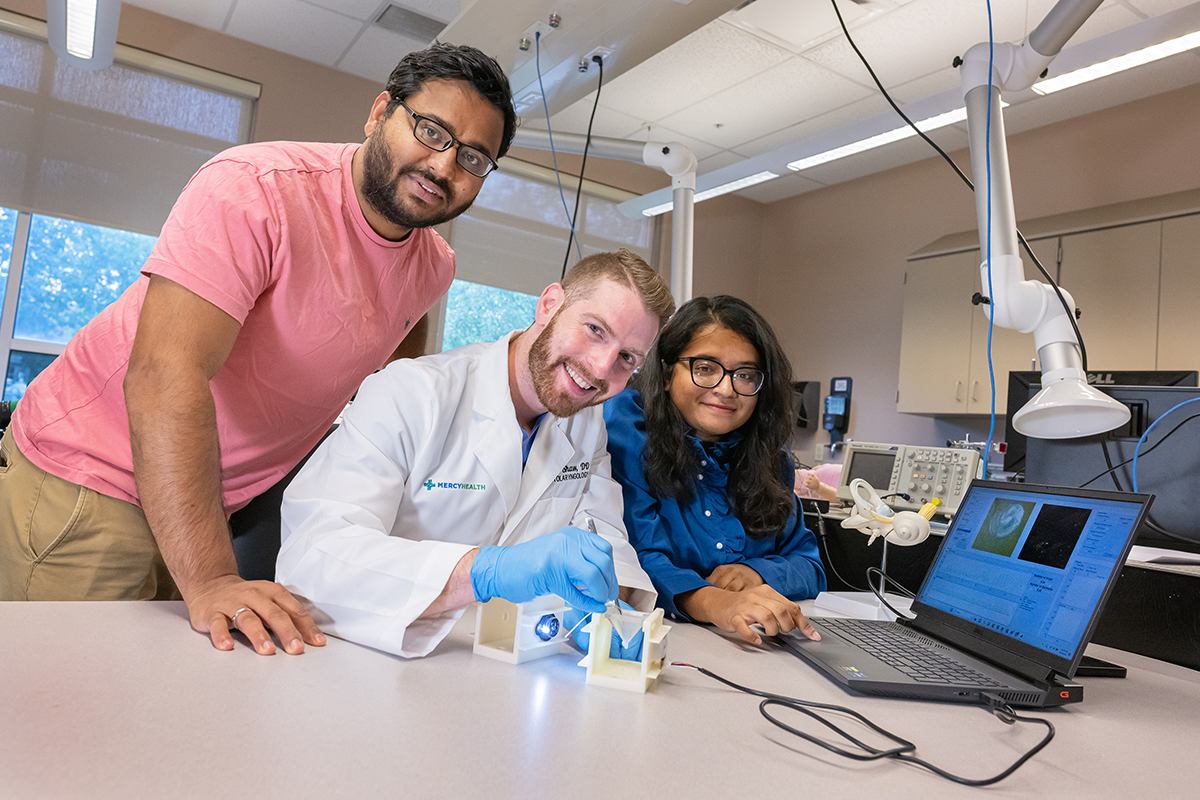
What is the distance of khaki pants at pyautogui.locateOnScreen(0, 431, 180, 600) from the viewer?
4.14ft

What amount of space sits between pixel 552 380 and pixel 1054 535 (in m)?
0.71

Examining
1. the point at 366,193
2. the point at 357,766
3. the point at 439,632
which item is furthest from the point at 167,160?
the point at 357,766

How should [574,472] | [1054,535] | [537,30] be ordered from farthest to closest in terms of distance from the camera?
[537,30], [574,472], [1054,535]

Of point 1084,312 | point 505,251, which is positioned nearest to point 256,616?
point 505,251

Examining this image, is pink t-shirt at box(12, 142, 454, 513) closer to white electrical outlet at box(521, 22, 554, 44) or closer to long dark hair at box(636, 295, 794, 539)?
long dark hair at box(636, 295, 794, 539)

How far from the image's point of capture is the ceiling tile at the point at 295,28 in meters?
3.87

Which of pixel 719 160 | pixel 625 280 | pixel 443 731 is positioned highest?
pixel 719 160

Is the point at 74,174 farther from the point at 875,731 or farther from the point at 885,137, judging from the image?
the point at 875,731

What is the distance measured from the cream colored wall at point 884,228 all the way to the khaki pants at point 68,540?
12.1 ft

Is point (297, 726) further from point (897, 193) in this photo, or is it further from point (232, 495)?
point (897, 193)

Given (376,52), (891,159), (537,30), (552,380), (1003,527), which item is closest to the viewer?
(1003,527)

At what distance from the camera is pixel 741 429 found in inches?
63.1

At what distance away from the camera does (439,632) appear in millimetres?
905

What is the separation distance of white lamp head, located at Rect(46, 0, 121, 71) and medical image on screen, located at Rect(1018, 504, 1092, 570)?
325 cm
